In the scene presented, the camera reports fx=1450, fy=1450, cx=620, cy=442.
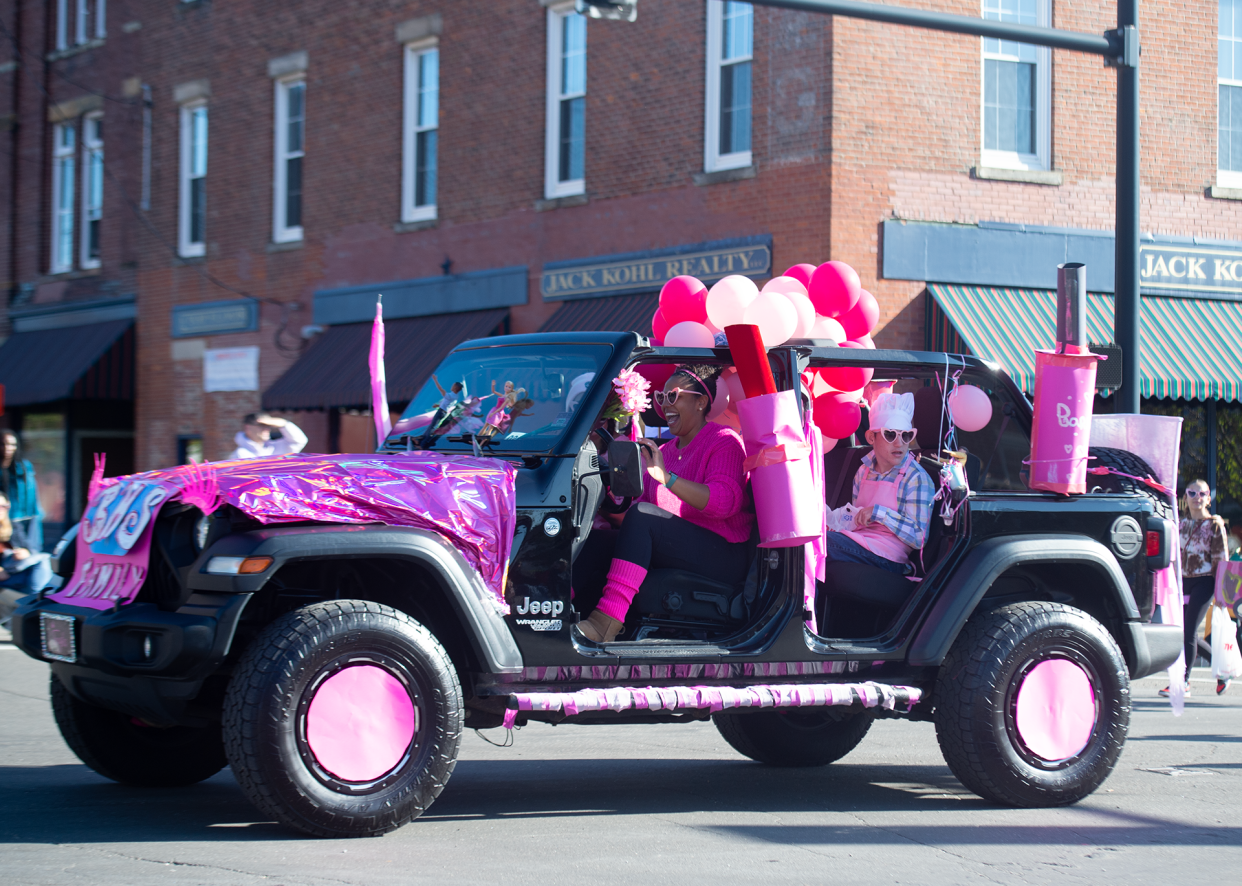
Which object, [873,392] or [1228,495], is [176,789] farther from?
[1228,495]

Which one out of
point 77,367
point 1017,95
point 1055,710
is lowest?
point 1055,710

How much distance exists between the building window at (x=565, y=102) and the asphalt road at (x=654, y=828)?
Answer: 10953 millimetres

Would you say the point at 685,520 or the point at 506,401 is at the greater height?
the point at 506,401

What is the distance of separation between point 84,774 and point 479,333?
1174 centimetres

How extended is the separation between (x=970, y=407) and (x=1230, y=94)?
39.6 ft

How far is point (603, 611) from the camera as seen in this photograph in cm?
592

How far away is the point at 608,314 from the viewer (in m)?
16.5

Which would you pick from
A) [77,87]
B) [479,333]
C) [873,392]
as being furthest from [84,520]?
[77,87]

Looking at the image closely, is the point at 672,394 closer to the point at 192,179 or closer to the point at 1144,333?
the point at 1144,333

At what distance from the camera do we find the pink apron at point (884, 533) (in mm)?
6590

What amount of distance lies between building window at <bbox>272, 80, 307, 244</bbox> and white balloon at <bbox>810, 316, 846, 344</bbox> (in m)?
15.4

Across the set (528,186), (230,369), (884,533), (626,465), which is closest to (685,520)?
(626,465)

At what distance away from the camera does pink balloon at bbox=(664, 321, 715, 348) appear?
6.67 meters

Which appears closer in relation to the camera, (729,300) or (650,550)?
(650,550)
